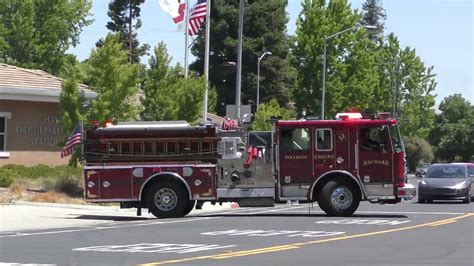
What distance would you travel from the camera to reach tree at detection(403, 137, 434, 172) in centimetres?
9861

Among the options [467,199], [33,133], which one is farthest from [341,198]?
[33,133]

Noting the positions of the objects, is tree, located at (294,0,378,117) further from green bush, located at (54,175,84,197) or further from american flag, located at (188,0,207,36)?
green bush, located at (54,175,84,197)

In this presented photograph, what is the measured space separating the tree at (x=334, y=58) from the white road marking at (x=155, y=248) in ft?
173

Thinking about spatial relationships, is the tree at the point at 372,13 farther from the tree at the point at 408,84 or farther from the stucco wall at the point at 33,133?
the stucco wall at the point at 33,133

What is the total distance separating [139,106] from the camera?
106ft

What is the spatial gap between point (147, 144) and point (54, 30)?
1675 inches

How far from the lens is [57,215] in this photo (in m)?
23.6

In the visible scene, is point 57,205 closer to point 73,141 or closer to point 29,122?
Result: point 73,141

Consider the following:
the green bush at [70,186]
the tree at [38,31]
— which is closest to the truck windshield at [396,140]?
the green bush at [70,186]

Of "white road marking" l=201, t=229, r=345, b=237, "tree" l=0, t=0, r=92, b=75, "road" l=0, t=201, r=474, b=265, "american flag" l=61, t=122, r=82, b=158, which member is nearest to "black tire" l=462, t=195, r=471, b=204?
"road" l=0, t=201, r=474, b=265

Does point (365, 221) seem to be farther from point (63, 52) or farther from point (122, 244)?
point (63, 52)

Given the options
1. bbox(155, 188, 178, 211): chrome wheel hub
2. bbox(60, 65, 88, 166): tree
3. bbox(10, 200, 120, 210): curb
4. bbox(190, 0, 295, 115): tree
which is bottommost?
bbox(10, 200, 120, 210): curb

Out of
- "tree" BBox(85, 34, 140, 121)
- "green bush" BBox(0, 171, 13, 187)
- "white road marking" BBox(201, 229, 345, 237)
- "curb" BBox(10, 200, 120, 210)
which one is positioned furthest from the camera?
"tree" BBox(85, 34, 140, 121)

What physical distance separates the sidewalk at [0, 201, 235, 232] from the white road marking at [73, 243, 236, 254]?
4.84 meters
